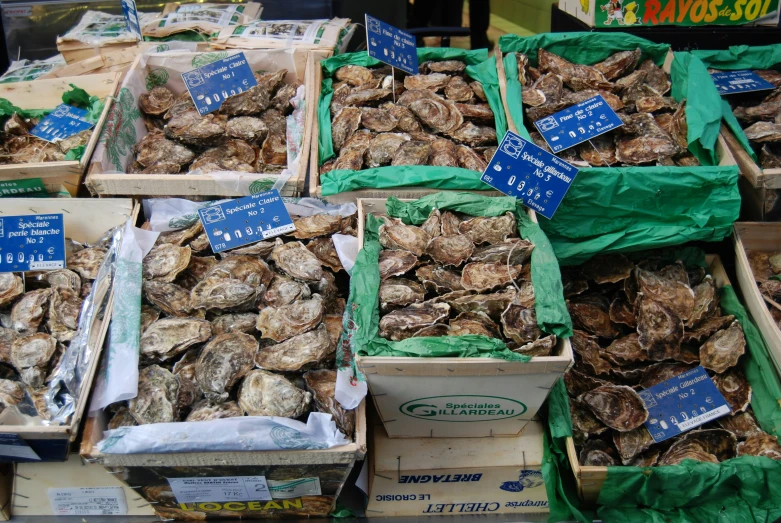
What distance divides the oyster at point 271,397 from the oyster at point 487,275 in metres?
0.66

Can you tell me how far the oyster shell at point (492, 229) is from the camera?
2.12 metres

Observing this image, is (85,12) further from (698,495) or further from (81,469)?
Answer: (698,495)

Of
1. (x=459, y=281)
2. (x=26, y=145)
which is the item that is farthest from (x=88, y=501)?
(x=26, y=145)

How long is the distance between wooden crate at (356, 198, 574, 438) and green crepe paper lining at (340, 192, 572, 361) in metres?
0.03

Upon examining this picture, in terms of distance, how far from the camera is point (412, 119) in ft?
8.75

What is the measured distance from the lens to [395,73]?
3.01 metres

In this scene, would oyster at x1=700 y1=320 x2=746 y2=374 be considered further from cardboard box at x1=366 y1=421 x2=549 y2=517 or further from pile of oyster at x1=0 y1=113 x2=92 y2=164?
pile of oyster at x1=0 y1=113 x2=92 y2=164

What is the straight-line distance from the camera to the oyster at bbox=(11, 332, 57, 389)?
1869 mm

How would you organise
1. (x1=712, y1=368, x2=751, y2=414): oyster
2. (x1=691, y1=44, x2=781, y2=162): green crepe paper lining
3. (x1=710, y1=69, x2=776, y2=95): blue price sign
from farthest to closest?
(x1=691, y1=44, x2=781, y2=162): green crepe paper lining
(x1=710, y1=69, x2=776, y2=95): blue price sign
(x1=712, y1=368, x2=751, y2=414): oyster

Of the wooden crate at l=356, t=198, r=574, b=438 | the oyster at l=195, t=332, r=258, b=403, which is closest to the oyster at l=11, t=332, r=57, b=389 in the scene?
the oyster at l=195, t=332, r=258, b=403

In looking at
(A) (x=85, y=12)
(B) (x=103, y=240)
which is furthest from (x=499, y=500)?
(A) (x=85, y=12)

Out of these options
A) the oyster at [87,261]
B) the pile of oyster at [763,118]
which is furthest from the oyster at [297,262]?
the pile of oyster at [763,118]

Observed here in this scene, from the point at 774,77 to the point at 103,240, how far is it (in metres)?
3.30

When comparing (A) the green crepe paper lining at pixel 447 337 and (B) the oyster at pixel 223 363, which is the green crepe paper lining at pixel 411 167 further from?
(B) the oyster at pixel 223 363
